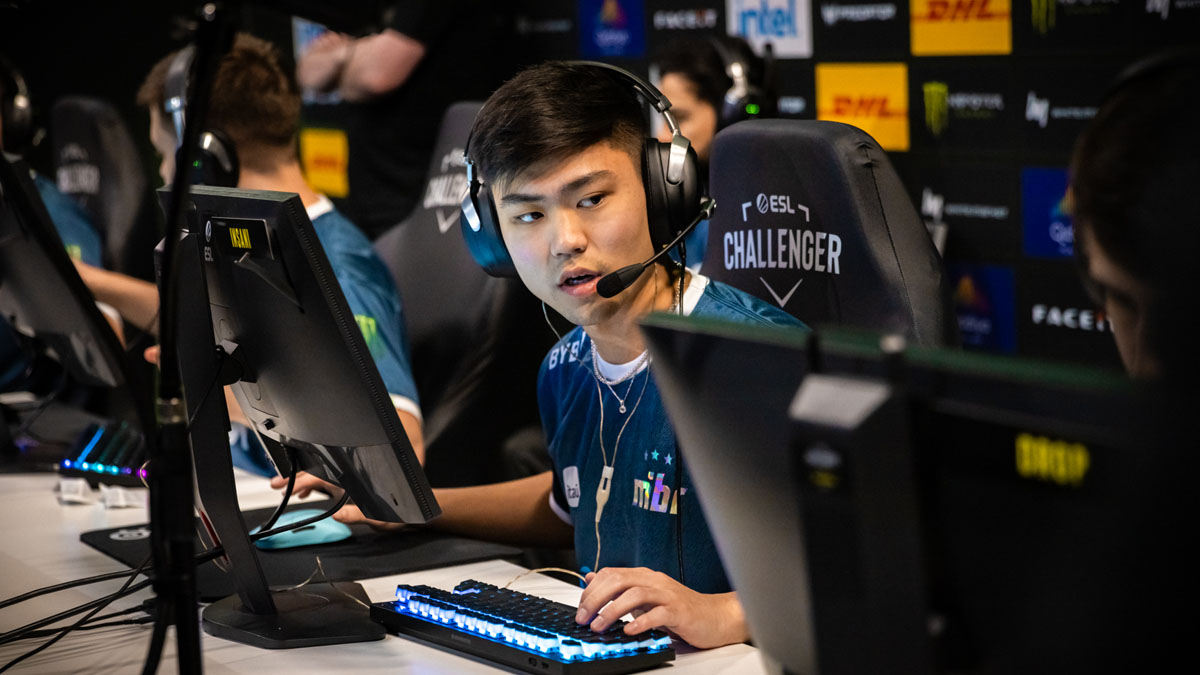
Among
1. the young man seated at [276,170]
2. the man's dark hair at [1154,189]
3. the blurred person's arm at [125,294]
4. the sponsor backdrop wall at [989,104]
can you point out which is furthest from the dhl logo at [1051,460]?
the blurred person's arm at [125,294]

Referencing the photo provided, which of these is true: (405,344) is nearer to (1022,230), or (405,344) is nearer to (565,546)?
(565,546)

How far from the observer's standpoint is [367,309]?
213 centimetres

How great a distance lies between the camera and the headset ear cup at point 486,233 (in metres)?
1.57

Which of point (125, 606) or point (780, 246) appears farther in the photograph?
point (780, 246)

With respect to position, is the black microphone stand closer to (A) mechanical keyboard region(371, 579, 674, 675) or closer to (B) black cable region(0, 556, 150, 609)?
(A) mechanical keyboard region(371, 579, 674, 675)

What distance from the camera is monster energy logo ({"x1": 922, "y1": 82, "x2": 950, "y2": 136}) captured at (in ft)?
10.9

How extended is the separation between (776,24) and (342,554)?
8.10 feet

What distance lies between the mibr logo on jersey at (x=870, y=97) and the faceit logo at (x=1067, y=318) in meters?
0.57

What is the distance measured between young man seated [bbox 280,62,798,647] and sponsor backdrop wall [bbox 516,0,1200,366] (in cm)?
169

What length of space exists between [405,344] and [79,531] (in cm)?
59

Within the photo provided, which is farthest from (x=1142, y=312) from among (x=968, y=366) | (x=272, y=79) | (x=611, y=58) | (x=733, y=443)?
(x=611, y=58)

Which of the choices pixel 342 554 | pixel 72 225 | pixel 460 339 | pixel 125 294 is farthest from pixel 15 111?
pixel 342 554

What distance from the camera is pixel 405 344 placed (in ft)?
7.21

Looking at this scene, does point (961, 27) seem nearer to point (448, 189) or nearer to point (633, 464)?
point (448, 189)
